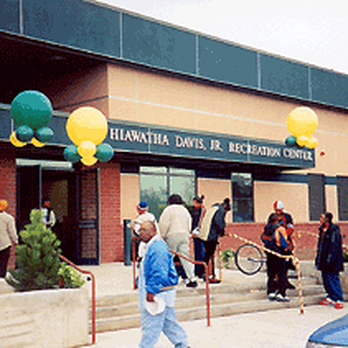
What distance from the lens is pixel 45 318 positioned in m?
7.75

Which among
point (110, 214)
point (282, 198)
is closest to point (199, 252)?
point (110, 214)

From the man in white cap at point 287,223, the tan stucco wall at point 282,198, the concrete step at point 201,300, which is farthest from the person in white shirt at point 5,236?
the tan stucco wall at point 282,198

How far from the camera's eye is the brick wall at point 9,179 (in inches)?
561

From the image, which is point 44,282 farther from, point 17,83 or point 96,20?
point 17,83

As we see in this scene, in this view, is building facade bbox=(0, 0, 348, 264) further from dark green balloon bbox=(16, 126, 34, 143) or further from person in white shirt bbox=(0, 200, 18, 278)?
dark green balloon bbox=(16, 126, 34, 143)

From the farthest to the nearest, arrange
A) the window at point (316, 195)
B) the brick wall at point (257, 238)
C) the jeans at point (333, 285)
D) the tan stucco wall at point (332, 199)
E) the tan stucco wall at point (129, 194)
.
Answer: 1. the tan stucco wall at point (332, 199)
2. the window at point (316, 195)
3. the brick wall at point (257, 238)
4. the tan stucco wall at point (129, 194)
5. the jeans at point (333, 285)

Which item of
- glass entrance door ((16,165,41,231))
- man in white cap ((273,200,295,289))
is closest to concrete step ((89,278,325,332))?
man in white cap ((273,200,295,289))

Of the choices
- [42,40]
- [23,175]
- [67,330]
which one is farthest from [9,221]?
[42,40]

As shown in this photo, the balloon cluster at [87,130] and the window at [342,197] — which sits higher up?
the balloon cluster at [87,130]

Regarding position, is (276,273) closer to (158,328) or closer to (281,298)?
(281,298)

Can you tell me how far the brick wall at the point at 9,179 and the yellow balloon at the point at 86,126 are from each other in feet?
13.2

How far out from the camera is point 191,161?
18359 mm

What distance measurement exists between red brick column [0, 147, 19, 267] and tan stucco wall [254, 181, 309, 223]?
9.39m

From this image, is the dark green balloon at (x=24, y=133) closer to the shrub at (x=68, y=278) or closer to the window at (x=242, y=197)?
the shrub at (x=68, y=278)
